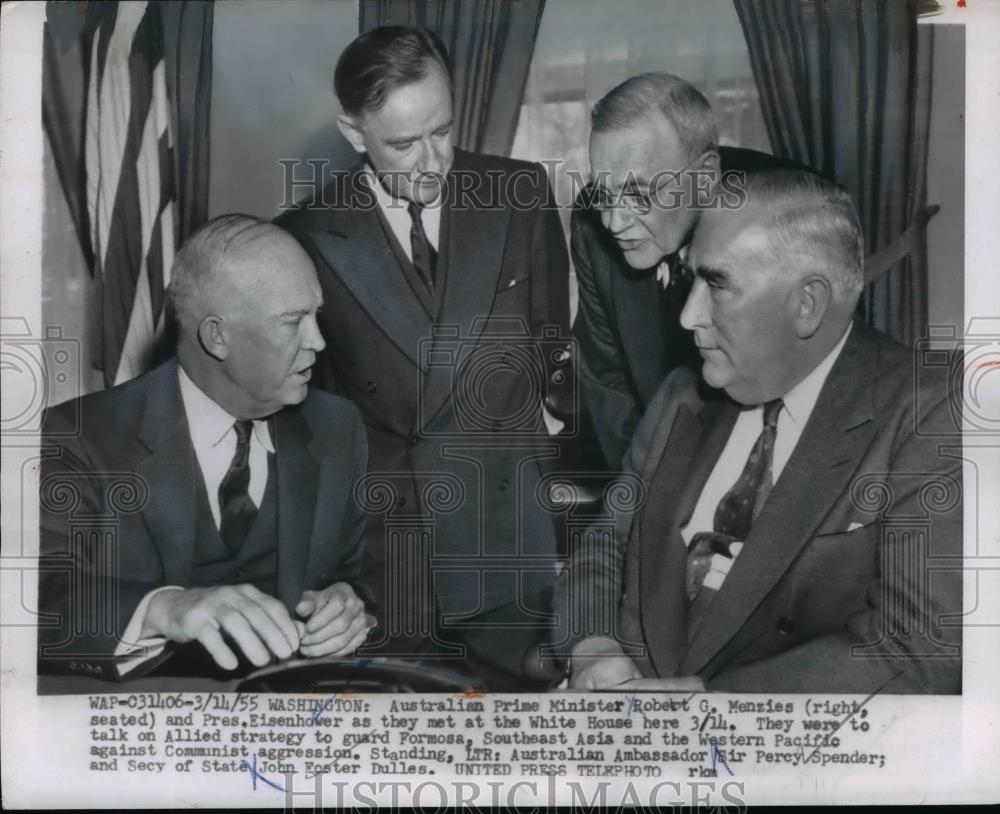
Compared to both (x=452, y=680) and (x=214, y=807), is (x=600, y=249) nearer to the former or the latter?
(x=452, y=680)

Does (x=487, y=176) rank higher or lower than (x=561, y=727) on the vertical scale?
higher

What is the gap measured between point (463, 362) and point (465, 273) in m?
0.33

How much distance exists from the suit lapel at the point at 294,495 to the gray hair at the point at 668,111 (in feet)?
5.13

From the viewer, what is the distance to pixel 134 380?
15.3ft

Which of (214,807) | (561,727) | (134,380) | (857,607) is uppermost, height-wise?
(134,380)

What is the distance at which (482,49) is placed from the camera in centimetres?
464

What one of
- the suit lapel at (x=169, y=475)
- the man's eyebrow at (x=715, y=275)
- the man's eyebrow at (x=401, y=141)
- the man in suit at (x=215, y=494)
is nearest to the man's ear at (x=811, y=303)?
the man's eyebrow at (x=715, y=275)

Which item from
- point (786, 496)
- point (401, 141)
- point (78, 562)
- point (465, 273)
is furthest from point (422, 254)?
point (78, 562)

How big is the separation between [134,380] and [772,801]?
9.20ft

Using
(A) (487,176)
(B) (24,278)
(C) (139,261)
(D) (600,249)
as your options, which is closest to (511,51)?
(A) (487,176)

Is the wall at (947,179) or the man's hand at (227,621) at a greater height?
the wall at (947,179)

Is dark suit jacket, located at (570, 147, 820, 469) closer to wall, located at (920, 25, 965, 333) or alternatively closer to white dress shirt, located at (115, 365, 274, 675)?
wall, located at (920, 25, 965, 333)

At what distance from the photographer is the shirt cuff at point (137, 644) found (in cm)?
462

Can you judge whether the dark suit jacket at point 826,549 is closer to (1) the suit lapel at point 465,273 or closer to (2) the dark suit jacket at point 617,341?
(2) the dark suit jacket at point 617,341
